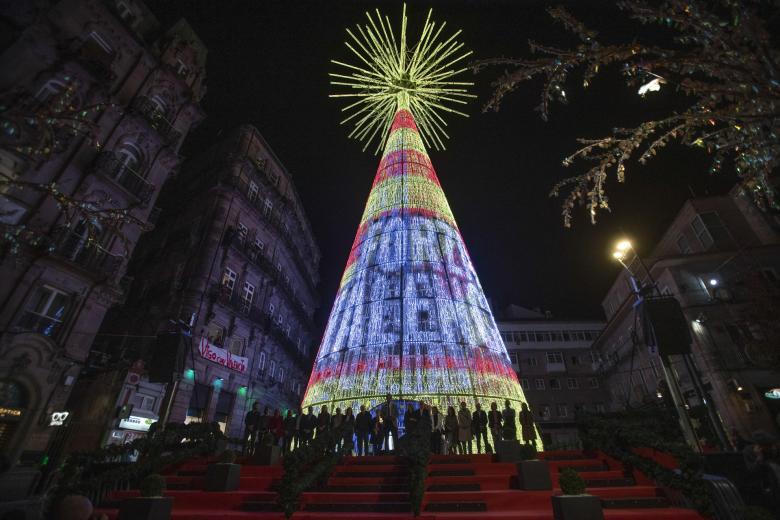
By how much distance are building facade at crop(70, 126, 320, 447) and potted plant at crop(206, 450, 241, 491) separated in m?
8.61

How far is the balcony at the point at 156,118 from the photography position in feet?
63.2

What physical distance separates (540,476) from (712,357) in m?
20.4

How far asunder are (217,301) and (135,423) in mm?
A: 6790

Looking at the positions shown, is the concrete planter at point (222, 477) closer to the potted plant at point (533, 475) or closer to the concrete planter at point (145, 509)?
the concrete planter at point (145, 509)

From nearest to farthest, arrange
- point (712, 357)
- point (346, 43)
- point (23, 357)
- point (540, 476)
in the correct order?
point (540, 476)
point (23, 357)
point (346, 43)
point (712, 357)

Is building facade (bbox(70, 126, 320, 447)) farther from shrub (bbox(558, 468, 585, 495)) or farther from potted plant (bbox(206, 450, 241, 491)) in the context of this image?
shrub (bbox(558, 468, 585, 495))

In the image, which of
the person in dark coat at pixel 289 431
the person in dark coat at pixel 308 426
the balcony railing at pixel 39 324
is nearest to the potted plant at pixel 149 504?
the person in dark coat at pixel 308 426

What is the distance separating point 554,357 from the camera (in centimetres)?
3869

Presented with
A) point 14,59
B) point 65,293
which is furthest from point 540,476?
point 14,59

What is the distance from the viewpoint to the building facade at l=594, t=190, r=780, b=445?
753 inches

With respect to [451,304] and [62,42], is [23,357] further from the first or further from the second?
[451,304]

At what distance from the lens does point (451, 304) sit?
1262cm

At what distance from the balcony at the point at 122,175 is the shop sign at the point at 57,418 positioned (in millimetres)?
10097

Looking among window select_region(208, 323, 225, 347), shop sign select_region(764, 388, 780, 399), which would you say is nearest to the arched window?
window select_region(208, 323, 225, 347)
